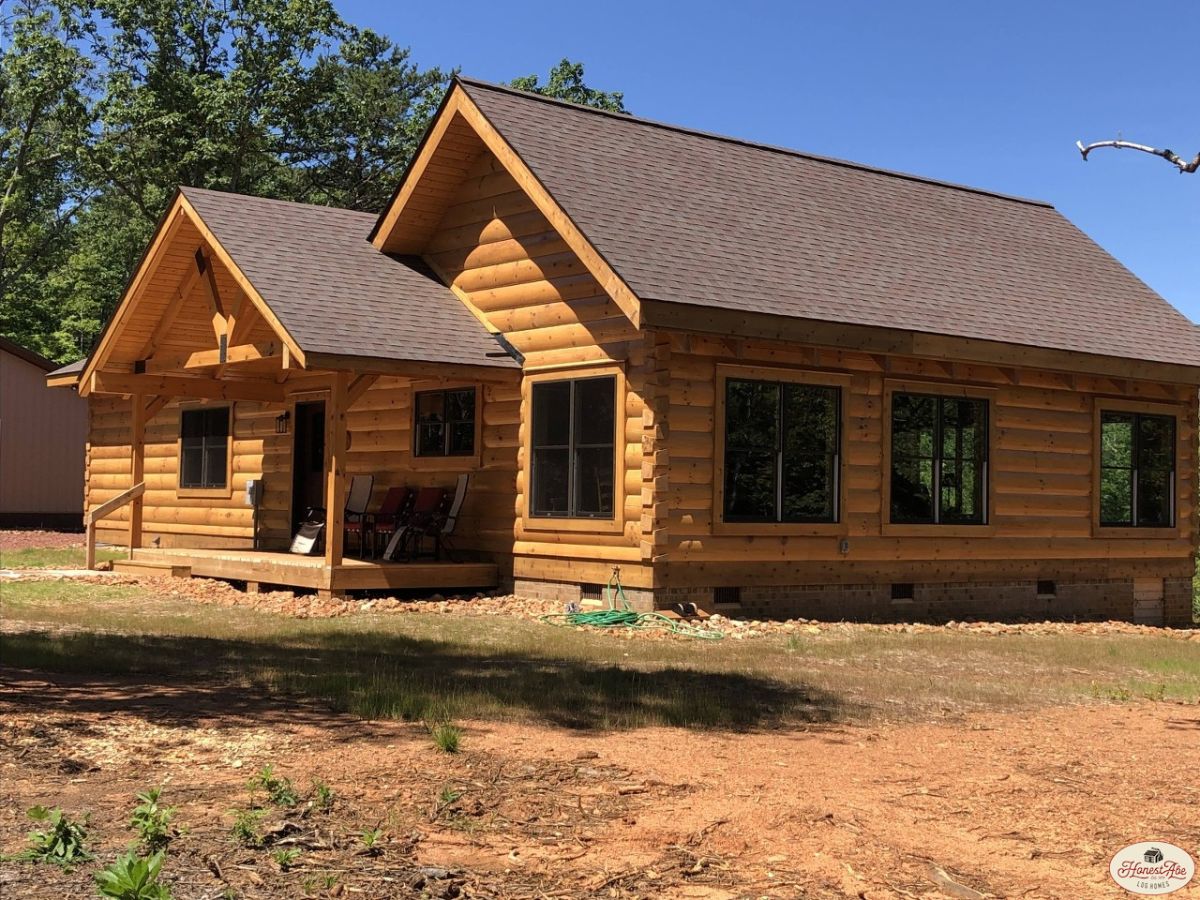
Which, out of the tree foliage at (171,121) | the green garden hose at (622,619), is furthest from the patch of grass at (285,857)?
the tree foliage at (171,121)

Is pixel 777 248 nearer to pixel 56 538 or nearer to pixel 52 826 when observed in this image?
pixel 52 826

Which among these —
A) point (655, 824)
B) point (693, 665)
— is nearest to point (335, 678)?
point (693, 665)

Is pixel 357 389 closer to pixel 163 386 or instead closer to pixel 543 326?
pixel 543 326

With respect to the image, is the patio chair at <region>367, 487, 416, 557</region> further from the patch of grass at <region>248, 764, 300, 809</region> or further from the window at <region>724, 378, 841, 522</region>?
the patch of grass at <region>248, 764, 300, 809</region>

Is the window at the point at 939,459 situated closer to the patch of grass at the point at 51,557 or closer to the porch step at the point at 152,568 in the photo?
the porch step at the point at 152,568

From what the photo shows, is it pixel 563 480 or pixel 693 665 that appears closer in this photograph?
pixel 693 665

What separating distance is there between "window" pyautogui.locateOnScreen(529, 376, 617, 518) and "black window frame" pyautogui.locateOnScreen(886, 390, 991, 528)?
3.43 meters

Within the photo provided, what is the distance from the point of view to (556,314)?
638 inches

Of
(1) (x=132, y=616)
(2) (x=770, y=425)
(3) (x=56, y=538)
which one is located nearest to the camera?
(1) (x=132, y=616)

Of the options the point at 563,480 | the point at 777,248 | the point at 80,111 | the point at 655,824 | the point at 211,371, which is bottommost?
the point at 655,824

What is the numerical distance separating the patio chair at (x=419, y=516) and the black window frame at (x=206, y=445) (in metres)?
5.58

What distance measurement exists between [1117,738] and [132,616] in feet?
31.4

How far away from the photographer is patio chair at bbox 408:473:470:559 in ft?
56.0

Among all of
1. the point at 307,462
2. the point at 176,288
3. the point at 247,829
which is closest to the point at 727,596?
the point at 307,462
